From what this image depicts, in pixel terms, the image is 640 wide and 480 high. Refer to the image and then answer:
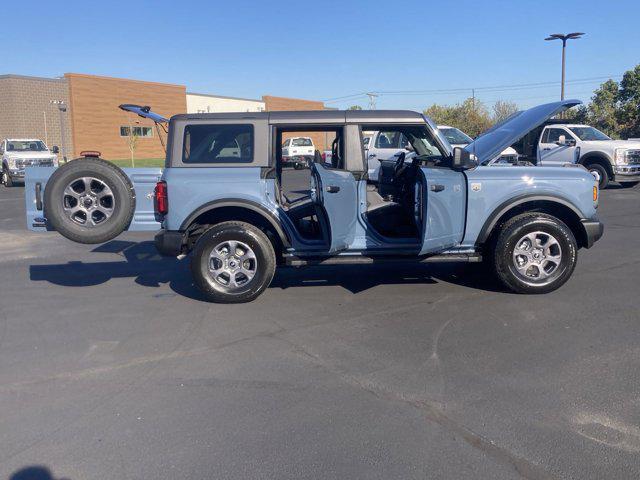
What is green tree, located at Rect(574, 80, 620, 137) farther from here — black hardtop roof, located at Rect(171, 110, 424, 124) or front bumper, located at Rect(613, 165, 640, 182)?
black hardtop roof, located at Rect(171, 110, 424, 124)

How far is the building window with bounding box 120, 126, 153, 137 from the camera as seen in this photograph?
1794 inches

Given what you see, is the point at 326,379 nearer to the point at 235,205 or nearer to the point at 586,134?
the point at 235,205

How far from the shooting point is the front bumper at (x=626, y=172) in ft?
56.7

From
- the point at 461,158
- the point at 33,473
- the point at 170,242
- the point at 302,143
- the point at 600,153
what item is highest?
the point at 302,143

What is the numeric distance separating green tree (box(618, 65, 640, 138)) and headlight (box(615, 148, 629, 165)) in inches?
641

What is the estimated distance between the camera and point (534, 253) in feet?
21.1

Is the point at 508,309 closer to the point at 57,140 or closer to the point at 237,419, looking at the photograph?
the point at 237,419

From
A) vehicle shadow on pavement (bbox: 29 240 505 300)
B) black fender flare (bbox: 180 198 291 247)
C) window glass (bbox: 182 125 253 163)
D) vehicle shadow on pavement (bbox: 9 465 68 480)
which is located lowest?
vehicle shadow on pavement (bbox: 9 465 68 480)

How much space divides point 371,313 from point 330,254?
0.84 meters

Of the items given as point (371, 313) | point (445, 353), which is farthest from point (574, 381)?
point (371, 313)

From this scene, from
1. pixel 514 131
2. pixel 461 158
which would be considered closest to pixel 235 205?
pixel 461 158

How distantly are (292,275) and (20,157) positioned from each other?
21369mm

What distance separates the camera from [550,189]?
21.0 ft

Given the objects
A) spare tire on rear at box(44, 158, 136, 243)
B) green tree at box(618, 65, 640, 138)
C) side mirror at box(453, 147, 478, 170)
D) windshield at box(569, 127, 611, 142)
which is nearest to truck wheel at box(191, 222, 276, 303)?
spare tire on rear at box(44, 158, 136, 243)
